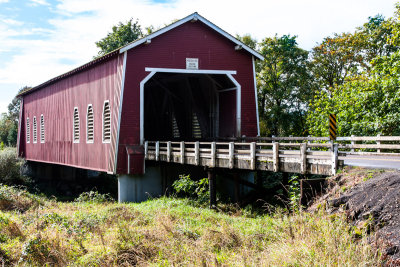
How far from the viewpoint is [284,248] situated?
25.5 feet

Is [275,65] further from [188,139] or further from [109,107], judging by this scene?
[109,107]

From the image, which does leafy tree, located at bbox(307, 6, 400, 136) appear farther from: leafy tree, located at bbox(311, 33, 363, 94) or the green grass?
the green grass

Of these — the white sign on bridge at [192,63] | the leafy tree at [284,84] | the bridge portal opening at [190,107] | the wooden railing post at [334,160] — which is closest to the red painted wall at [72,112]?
the white sign on bridge at [192,63]

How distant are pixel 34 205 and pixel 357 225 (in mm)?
13290

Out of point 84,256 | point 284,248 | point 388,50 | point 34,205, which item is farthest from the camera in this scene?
point 388,50

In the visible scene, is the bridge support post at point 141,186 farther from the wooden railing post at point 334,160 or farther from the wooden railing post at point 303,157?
the wooden railing post at point 334,160

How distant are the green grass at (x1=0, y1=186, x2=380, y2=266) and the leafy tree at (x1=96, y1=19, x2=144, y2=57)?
3091 cm

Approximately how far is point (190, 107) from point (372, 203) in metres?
15.4

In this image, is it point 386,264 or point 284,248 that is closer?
point 386,264

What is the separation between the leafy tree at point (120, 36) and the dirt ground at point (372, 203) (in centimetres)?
3516

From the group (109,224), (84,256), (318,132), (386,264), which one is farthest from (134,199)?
(386,264)

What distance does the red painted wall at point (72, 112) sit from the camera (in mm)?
19750

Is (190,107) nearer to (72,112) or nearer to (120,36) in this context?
(72,112)

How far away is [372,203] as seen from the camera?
8414 mm
